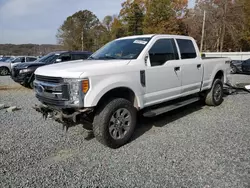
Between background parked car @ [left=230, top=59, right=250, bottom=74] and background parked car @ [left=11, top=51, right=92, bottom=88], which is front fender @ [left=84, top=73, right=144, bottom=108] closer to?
background parked car @ [left=11, top=51, right=92, bottom=88]

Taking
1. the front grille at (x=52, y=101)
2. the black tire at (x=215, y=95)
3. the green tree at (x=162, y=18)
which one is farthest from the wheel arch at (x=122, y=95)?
the green tree at (x=162, y=18)

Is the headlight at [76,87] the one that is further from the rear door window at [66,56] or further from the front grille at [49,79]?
the rear door window at [66,56]

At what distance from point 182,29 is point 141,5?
11.4 meters

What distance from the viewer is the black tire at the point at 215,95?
6.41m

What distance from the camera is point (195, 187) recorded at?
8.92 ft

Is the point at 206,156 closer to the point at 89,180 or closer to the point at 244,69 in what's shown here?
the point at 89,180

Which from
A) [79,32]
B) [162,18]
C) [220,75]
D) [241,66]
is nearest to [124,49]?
[220,75]

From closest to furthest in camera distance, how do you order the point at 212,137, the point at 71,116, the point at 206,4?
the point at 71,116, the point at 212,137, the point at 206,4

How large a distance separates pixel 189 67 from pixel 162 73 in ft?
3.56

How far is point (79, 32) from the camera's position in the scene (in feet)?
167

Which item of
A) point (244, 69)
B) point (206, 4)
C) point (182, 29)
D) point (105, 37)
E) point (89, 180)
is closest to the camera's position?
point (89, 180)

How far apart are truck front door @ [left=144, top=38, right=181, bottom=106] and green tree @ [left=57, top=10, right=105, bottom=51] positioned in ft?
148

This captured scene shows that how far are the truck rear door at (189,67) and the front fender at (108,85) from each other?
5.00ft

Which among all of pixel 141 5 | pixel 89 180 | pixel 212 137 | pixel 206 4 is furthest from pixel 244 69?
pixel 141 5
